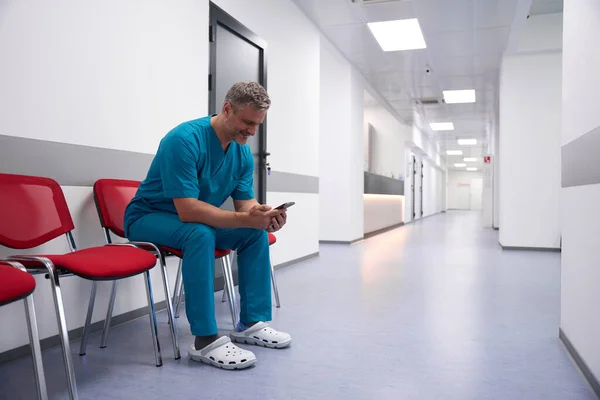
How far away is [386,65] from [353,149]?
1418 mm

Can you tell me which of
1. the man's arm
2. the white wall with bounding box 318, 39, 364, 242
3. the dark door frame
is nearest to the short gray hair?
the man's arm

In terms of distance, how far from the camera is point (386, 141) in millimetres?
13086

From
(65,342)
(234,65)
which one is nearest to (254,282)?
(65,342)

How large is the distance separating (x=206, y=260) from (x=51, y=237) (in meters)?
0.69

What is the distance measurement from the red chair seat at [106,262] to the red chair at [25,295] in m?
0.22

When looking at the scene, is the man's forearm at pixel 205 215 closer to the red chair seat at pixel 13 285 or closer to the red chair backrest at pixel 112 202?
the red chair backrest at pixel 112 202

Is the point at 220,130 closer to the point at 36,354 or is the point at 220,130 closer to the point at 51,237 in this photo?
the point at 51,237

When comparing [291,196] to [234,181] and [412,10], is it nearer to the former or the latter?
[412,10]

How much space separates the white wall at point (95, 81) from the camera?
2211 mm

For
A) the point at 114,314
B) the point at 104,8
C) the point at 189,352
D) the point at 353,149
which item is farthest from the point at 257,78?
the point at 353,149

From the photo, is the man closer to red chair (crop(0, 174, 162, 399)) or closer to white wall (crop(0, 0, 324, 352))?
red chair (crop(0, 174, 162, 399))

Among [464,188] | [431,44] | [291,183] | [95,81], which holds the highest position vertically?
[431,44]

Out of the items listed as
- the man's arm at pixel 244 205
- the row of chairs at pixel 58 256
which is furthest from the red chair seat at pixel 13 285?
the man's arm at pixel 244 205

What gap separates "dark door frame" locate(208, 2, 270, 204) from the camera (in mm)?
3707
